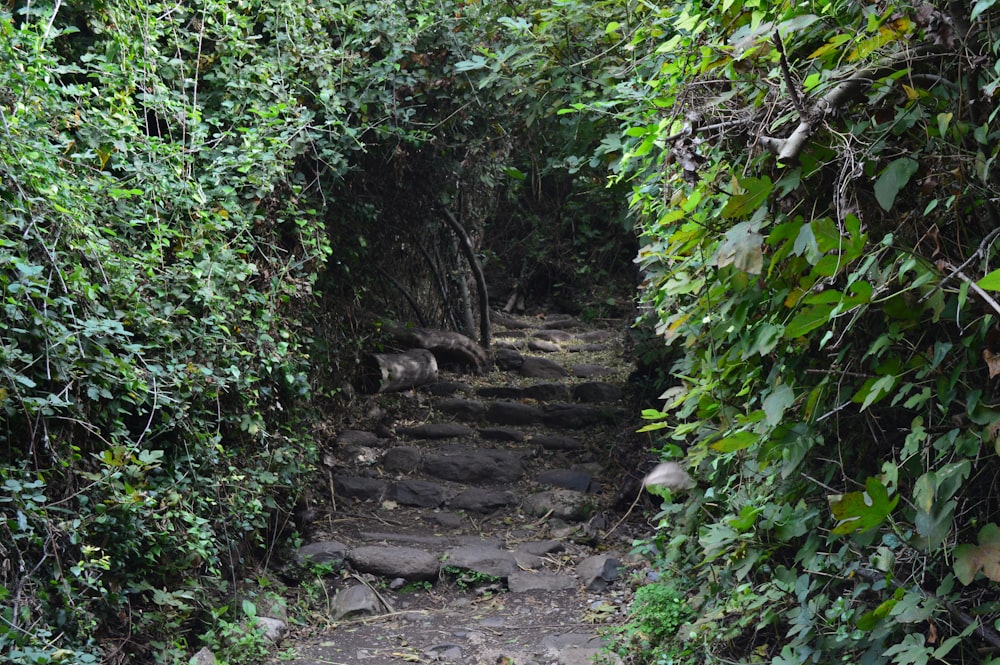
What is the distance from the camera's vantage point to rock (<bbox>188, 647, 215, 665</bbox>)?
9.96 ft

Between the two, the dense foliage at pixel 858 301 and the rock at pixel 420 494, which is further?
the rock at pixel 420 494

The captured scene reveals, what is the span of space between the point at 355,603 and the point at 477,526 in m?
1.36

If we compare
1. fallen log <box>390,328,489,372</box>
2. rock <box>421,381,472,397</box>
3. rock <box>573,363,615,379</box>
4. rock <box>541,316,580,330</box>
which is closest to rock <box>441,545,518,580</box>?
rock <box>421,381,472,397</box>

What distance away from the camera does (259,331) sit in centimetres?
383

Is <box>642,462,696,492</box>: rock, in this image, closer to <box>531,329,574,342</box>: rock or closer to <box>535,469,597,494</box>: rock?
<box>535,469,597,494</box>: rock

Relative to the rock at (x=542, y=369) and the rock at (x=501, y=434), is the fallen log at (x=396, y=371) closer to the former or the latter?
the rock at (x=501, y=434)

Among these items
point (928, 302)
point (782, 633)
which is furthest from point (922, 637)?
point (782, 633)

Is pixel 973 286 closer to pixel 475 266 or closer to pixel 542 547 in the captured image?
pixel 542 547

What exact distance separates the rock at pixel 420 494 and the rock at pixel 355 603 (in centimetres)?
133

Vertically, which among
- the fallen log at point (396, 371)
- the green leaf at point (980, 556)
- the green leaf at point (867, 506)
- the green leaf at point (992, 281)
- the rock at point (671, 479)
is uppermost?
the green leaf at point (992, 281)

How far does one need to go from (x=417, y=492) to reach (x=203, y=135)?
303cm

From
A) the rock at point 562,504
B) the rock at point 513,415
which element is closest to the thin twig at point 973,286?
the rock at point 562,504

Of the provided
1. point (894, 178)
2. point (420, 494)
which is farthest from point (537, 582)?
point (894, 178)

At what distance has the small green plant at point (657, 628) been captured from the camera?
2.98 meters
